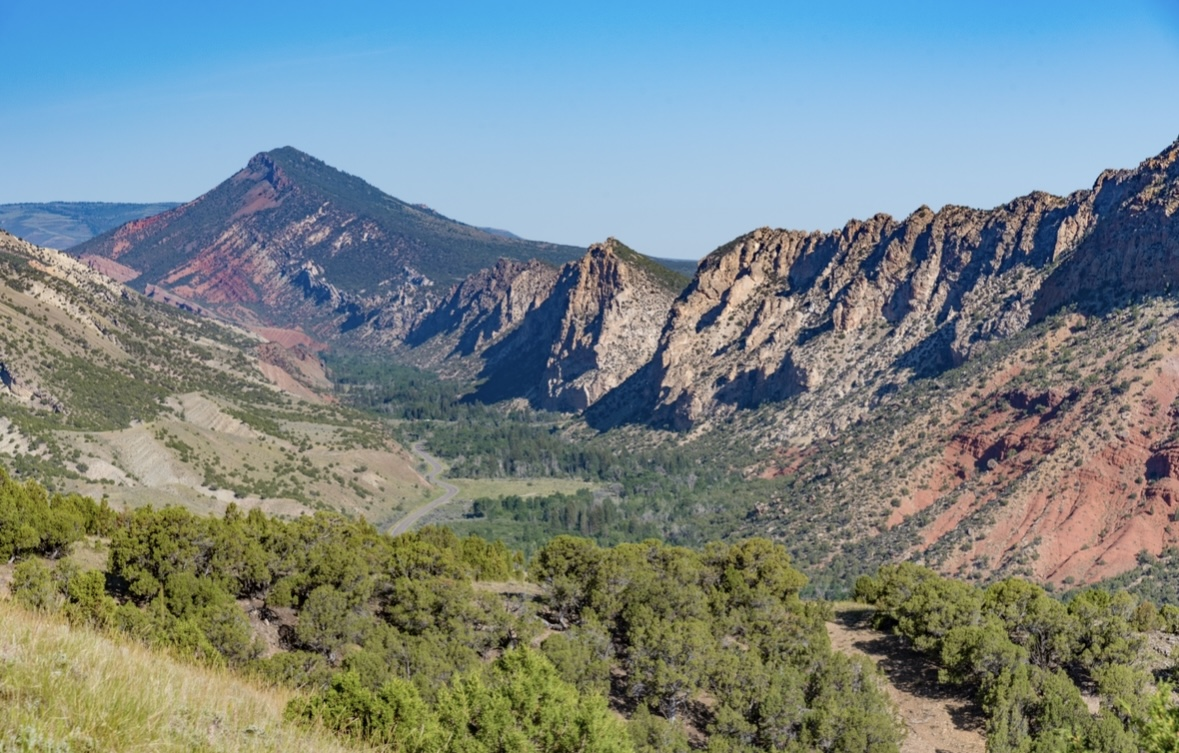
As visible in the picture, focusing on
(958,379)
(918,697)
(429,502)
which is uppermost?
(958,379)

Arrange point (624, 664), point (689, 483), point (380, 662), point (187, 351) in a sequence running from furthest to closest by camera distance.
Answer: point (187, 351) → point (689, 483) → point (624, 664) → point (380, 662)

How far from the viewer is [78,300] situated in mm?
167875

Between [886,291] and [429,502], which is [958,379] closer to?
[886,291]

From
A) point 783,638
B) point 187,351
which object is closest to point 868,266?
point 187,351

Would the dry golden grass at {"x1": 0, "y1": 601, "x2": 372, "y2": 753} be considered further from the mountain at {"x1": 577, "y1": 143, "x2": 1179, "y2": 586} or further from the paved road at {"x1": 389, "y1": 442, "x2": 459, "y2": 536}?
the mountain at {"x1": 577, "y1": 143, "x2": 1179, "y2": 586}

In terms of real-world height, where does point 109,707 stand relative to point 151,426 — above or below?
above

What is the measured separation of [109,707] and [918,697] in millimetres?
35113

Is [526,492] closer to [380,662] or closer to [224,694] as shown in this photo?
[380,662]

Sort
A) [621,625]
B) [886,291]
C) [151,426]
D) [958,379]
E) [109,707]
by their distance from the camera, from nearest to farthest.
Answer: [109,707]
[621,625]
[151,426]
[958,379]
[886,291]

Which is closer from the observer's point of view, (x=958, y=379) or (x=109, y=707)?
(x=109, y=707)

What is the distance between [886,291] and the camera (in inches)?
6560

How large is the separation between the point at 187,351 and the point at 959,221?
448ft

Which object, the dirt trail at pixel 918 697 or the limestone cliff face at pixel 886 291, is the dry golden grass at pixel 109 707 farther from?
the limestone cliff face at pixel 886 291

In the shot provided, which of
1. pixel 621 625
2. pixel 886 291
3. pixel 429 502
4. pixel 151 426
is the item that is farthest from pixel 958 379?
pixel 621 625
